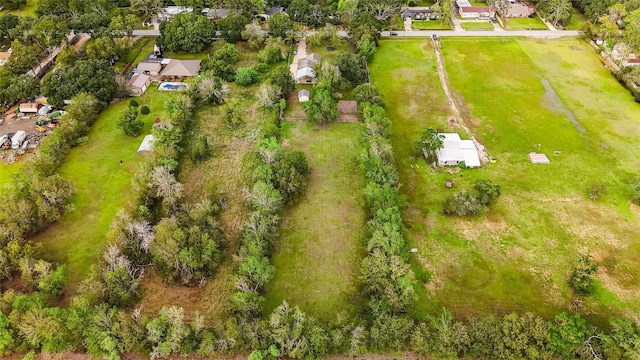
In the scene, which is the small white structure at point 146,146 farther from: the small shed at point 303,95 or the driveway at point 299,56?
the driveway at point 299,56

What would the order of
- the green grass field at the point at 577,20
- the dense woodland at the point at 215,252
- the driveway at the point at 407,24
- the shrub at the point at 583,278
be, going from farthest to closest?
the driveway at the point at 407,24 < the green grass field at the point at 577,20 < the shrub at the point at 583,278 < the dense woodland at the point at 215,252

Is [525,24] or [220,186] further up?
[525,24]

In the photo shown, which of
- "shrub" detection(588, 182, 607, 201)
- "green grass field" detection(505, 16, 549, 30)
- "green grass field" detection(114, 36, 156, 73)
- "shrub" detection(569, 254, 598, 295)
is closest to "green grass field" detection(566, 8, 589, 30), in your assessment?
"green grass field" detection(505, 16, 549, 30)

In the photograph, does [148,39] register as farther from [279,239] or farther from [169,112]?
[279,239]

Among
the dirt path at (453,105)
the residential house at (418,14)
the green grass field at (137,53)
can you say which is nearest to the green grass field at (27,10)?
the green grass field at (137,53)

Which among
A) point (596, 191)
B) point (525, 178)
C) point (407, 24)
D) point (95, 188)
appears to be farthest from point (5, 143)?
point (596, 191)

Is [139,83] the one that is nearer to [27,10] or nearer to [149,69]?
[149,69]
